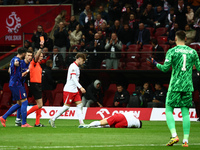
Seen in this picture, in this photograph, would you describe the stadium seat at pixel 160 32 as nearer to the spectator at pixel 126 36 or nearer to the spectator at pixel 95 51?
the spectator at pixel 126 36

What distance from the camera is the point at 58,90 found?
22.3 m

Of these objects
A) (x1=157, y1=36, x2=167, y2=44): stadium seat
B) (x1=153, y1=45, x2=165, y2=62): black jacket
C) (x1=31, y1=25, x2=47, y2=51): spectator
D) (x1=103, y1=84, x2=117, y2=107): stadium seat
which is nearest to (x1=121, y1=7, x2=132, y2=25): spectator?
(x1=157, y1=36, x2=167, y2=44): stadium seat

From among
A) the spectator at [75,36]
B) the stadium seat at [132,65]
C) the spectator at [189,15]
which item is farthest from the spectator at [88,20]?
the spectator at [189,15]

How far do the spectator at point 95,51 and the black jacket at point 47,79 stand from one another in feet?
6.24

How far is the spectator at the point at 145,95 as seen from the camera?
20.1 metres

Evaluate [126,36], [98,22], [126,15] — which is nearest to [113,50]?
[126,36]

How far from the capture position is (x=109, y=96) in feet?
71.8

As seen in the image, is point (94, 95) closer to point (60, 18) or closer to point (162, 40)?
point (162, 40)

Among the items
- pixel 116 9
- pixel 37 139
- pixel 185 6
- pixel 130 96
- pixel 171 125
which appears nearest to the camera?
pixel 171 125

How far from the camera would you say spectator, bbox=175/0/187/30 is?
21797 millimetres

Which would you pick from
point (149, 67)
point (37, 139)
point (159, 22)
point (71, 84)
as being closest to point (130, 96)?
point (149, 67)

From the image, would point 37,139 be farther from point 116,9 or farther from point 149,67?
point 116,9

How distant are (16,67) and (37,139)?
178 inches

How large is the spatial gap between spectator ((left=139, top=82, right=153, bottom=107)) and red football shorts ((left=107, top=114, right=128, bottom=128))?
6677mm
